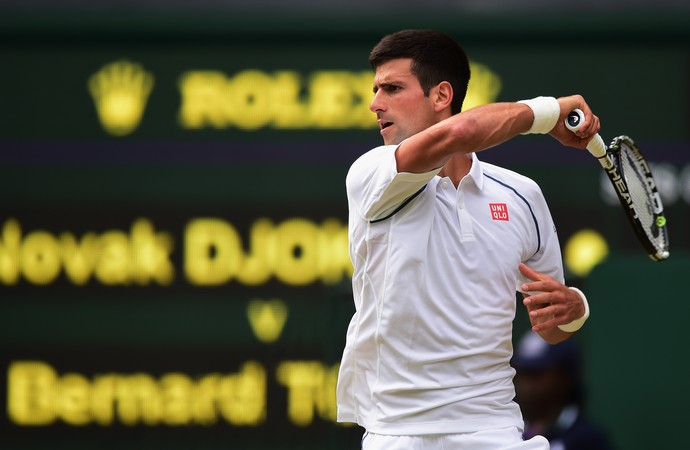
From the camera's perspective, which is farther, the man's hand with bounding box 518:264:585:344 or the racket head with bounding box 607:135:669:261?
the racket head with bounding box 607:135:669:261

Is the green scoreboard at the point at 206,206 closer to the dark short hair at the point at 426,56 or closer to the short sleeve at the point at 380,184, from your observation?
the dark short hair at the point at 426,56

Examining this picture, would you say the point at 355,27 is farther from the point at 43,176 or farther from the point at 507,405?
the point at 507,405

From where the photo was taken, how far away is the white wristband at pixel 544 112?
339 cm

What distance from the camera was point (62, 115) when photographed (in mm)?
6375

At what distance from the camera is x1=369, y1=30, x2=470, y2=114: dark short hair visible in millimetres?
3539

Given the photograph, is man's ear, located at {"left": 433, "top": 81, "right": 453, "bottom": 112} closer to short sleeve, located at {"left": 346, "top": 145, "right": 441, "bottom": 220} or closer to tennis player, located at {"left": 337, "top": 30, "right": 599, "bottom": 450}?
tennis player, located at {"left": 337, "top": 30, "right": 599, "bottom": 450}

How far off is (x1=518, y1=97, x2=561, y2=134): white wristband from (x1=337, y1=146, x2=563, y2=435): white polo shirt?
0.74 ft

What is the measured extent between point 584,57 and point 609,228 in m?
0.79

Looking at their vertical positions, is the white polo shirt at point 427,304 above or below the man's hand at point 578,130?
below

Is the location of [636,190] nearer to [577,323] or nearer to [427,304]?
[577,323]

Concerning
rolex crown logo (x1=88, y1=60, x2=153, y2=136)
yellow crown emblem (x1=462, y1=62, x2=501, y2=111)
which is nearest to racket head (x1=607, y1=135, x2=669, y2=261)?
yellow crown emblem (x1=462, y1=62, x2=501, y2=111)

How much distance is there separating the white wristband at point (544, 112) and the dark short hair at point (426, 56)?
0.86ft

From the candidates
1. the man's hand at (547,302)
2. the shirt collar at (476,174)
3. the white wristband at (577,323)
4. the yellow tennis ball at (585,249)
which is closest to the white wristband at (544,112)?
the shirt collar at (476,174)

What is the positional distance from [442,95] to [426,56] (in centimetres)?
11
